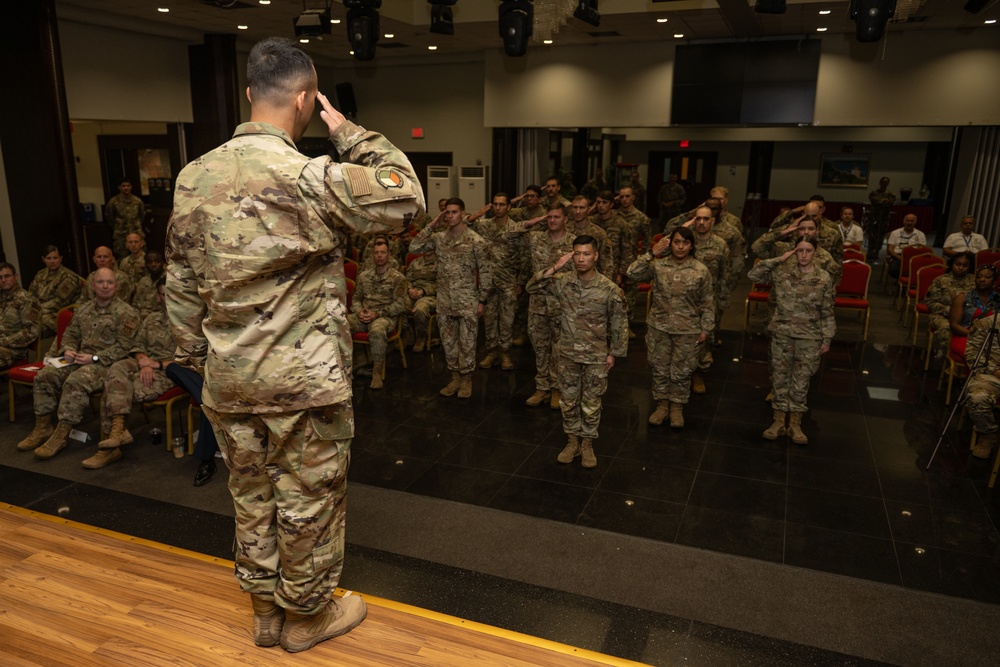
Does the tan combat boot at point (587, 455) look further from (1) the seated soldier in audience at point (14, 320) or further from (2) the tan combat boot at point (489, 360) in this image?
(1) the seated soldier in audience at point (14, 320)

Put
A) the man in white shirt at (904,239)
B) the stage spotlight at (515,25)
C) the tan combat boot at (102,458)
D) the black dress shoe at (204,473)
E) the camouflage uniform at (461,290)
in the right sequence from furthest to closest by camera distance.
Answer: the man in white shirt at (904,239)
the stage spotlight at (515,25)
the camouflage uniform at (461,290)
the tan combat boot at (102,458)
the black dress shoe at (204,473)

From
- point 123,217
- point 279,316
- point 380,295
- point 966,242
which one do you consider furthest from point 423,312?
point 966,242

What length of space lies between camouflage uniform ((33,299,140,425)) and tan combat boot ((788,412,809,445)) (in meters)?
5.06

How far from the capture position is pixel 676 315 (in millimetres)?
5582

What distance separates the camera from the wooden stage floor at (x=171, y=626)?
6.96ft

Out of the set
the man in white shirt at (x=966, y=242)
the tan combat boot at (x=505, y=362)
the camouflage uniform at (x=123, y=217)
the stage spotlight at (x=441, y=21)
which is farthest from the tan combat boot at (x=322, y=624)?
the camouflage uniform at (x=123, y=217)

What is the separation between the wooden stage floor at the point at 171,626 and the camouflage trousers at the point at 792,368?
12.4 feet

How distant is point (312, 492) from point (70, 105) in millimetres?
9715

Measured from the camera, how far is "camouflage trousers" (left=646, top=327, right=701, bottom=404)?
559 cm

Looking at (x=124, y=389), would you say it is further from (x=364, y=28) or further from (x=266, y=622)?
(x=364, y=28)

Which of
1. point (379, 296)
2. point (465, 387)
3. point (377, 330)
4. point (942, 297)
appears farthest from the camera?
point (942, 297)

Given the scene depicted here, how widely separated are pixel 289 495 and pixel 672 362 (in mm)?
4165

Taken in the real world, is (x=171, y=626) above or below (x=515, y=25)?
below

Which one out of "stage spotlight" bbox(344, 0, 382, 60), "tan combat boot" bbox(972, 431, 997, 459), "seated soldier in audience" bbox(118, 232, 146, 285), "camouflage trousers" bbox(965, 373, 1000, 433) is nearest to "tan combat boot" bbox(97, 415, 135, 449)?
"seated soldier in audience" bbox(118, 232, 146, 285)
